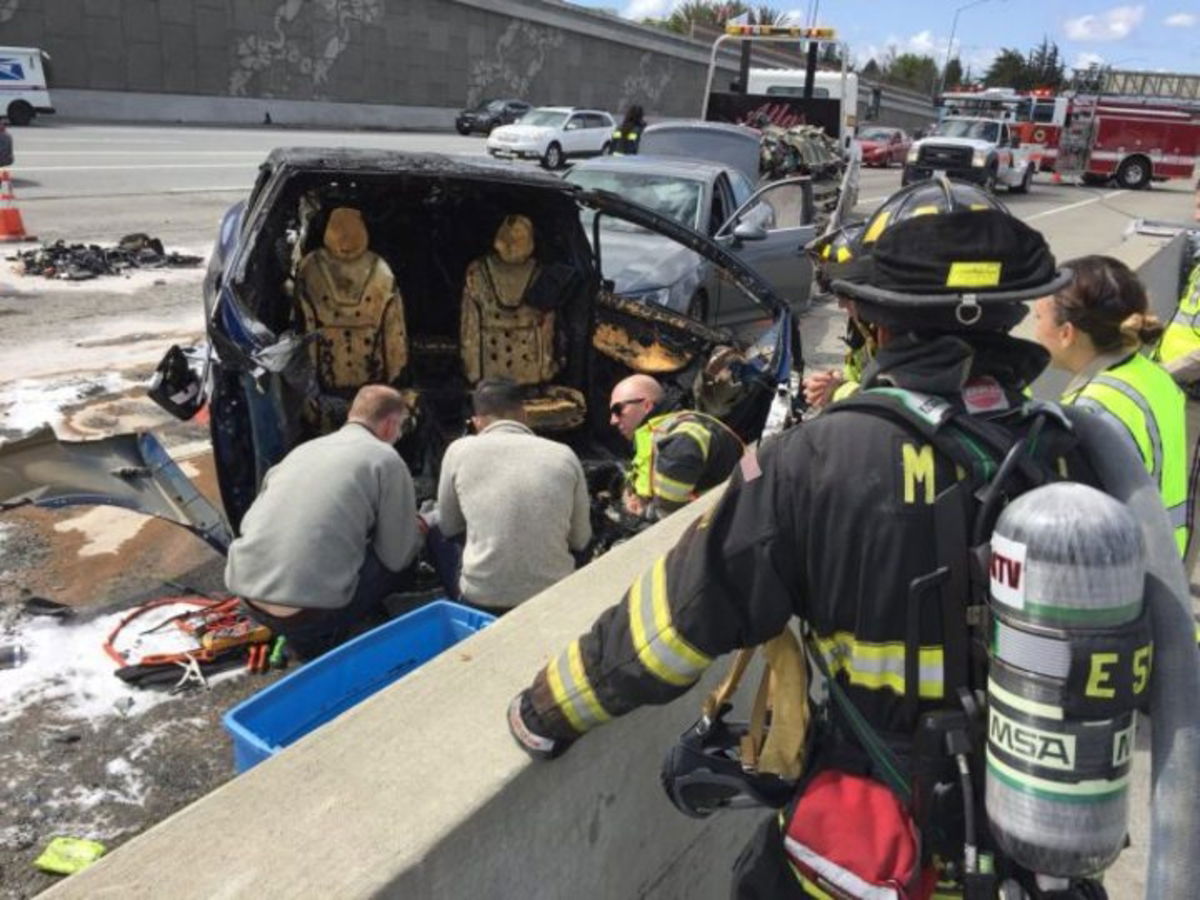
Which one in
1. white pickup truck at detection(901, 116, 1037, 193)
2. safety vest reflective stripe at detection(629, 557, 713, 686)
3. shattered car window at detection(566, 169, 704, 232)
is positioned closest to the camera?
safety vest reflective stripe at detection(629, 557, 713, 686)

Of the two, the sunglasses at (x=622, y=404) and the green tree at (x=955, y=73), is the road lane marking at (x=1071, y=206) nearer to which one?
the sunglasses at (x=622, y=404)

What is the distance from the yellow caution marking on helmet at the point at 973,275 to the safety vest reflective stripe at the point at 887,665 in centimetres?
55

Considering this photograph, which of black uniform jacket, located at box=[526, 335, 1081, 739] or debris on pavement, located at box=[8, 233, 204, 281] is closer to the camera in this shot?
black uniform jacket, located at box=[526, 335, 1081, 739]

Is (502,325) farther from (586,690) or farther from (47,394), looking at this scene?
(586,690)

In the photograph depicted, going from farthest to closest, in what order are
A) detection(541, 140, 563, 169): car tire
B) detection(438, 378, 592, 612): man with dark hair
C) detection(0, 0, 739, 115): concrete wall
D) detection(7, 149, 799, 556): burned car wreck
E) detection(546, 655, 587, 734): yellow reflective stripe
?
detection(0, 0, 739, 115): concrete wall, detection(541, 140, 563, 169): car tire, detection(7, 149, 799, 556): burned car wreck, detection(438, 378, 592, 612): man with dark hair, detection(546, 655, 587, 734): yellow reflective stripe

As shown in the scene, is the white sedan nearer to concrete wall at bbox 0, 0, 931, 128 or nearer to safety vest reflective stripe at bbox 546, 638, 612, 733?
concrete wall at bbox 0, 0, 931, 128

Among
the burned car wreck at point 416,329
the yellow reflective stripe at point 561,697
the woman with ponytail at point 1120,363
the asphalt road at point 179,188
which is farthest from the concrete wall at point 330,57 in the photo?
the yellow reflective stripe at point 561,697

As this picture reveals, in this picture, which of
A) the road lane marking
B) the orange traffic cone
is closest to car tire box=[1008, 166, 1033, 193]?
the road lane marking

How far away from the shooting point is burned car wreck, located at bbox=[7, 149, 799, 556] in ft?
14.2

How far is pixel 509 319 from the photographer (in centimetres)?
643

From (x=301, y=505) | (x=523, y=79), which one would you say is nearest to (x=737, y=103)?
(x=301, y=505)

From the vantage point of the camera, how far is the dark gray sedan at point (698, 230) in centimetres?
781

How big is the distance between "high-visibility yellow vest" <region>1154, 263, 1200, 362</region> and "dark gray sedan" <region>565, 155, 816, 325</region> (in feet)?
9.16

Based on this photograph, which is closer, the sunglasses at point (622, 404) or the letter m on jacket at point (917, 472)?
the letter m on jacket at point (917, 472)
